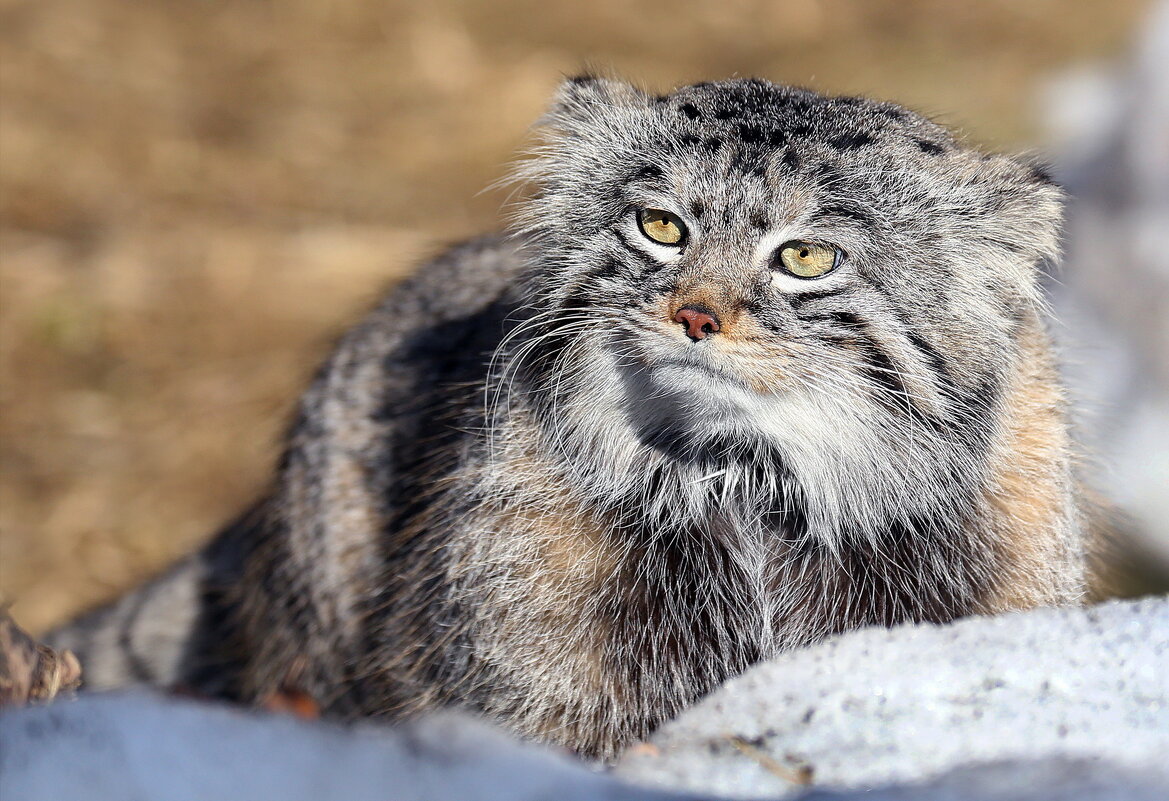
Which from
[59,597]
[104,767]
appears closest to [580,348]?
[104,767]

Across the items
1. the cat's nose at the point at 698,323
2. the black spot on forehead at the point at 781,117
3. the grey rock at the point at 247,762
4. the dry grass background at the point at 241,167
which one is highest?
the black spot on forehead at the point at 781,117

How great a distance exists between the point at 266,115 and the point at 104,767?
8.39 m

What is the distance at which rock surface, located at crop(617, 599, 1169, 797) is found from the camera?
7.07ft

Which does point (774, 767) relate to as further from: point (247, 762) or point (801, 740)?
point (247, 762)

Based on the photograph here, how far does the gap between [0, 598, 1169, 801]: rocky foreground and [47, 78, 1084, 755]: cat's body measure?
0.67 meters

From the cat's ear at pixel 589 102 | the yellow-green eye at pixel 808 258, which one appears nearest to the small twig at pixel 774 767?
the yellow-green eye at pixel 808 258

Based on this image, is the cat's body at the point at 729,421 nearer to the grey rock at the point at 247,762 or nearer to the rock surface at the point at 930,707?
the rock surface at the point at 930,707

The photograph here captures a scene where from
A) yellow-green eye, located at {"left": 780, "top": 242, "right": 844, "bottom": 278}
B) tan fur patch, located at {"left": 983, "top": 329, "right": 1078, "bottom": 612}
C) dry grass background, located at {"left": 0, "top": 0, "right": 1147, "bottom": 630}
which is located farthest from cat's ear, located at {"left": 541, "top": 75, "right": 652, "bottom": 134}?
dry grass background, located at {"left": 0, "top": 0, "right": 1147, "bottom": 630}

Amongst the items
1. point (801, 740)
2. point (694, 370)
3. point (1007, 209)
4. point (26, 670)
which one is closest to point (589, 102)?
point (694, 370)

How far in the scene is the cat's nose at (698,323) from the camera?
8.95ft

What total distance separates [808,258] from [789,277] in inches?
2.9

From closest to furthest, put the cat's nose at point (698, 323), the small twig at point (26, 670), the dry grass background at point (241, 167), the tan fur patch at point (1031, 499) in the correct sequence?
the small twig at point (26, 670) < the cat's nose at point (698, 323) < the tan fur patch at point (1031, 499) < the dry grass background at point (241, 167)

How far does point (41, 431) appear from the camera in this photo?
22.5ft

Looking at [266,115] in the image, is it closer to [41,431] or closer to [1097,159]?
[41,431]
